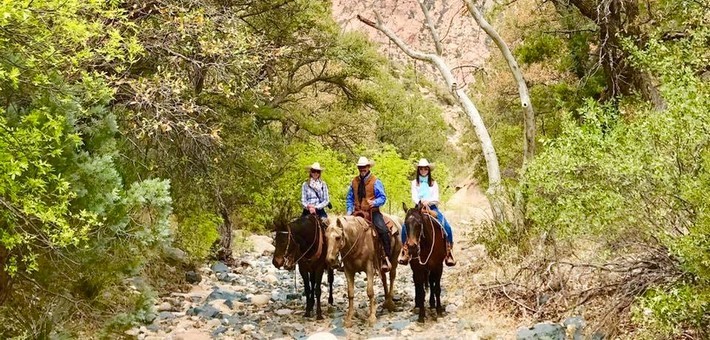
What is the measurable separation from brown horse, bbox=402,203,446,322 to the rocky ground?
2.00 feet

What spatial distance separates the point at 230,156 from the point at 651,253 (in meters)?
7.88

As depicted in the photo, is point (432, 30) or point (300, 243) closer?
point (300, 243)

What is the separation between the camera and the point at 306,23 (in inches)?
604

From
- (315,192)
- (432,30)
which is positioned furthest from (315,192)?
(432,30)

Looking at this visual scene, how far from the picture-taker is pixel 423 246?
32.9 feet

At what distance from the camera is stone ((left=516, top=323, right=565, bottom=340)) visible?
744 centimetres

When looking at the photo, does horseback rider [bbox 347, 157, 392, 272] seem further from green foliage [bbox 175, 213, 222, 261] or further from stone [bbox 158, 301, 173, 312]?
stone [bbox 158, 301, 173, 312]

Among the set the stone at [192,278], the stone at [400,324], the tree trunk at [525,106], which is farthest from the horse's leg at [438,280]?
the stone at [192,278]

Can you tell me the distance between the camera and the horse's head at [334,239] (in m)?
9.94

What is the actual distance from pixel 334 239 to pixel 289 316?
205cm

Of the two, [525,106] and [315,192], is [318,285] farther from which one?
[525,106]

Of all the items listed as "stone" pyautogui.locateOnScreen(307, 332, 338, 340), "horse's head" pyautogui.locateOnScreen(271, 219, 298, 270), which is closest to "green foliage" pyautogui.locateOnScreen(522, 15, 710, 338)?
"stone" pyautogui.locateOnScreen(307, 332, 338, 340)

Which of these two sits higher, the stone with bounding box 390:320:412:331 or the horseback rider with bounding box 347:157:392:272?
the horseback rider with bounding box 347:157:392:272

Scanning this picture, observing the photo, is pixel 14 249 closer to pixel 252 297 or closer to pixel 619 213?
pixel 619 213
